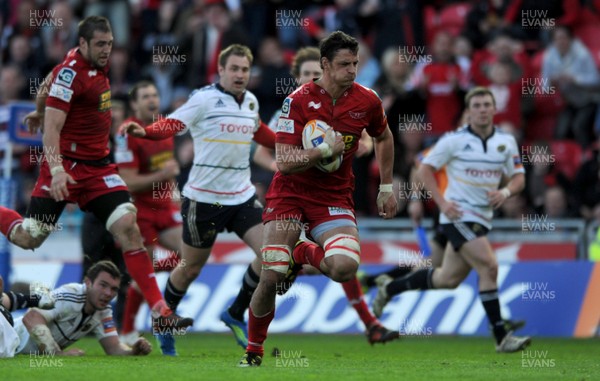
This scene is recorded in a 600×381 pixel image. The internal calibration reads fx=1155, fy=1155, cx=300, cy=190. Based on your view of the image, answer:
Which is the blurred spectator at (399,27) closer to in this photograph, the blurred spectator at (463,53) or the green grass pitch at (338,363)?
the blurred spectator at (463,53)

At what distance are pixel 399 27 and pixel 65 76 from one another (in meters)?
9.26

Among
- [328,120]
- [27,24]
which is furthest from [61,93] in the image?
[27,24]

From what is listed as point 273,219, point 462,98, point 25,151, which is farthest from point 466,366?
point 25,151

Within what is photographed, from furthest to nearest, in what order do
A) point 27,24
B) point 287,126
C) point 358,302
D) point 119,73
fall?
point 27,24
point 119,73
point 358,302
point 287,126

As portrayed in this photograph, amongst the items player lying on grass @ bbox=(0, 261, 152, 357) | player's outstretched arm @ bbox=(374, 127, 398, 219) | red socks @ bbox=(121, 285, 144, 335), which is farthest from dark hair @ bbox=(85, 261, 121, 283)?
player's outstretched arm @ bbox=(374, 127, 398, 219)

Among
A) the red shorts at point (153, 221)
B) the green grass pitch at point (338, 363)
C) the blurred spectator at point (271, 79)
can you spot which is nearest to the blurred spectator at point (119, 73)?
the blurred spectator at point (271, 79)

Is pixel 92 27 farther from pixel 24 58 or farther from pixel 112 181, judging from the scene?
pixel 24 58

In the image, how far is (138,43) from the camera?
2169 centimetres

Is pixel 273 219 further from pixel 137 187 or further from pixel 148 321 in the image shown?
pixel 148 321

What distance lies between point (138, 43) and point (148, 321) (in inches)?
283

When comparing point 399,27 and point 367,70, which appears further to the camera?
point 399,27

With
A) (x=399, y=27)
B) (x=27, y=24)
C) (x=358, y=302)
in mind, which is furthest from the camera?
(x=27, y=24)

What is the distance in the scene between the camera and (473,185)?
42.4 feet

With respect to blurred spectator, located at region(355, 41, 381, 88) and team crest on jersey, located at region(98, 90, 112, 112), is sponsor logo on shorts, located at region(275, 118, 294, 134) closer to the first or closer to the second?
team crest on jersey, located at region(98, 90, 112, 112)
